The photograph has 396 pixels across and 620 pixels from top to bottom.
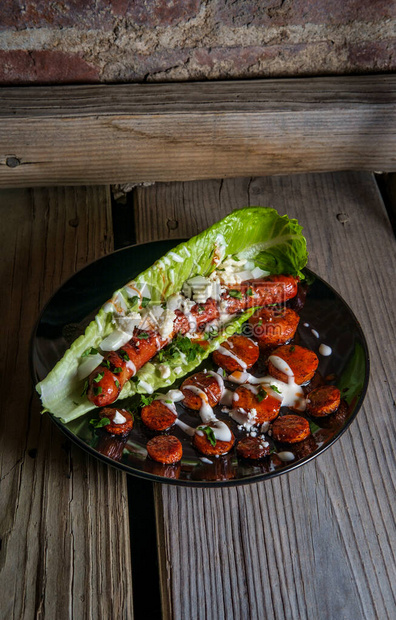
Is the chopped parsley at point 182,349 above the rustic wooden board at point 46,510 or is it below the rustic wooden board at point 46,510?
above

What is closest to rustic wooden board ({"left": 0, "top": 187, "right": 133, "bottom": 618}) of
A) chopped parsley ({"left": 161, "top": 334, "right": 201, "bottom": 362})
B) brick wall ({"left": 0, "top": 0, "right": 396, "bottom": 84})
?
chopped parsley ({"left": 161, "top": 334, "right": 201, "bottom": 362})

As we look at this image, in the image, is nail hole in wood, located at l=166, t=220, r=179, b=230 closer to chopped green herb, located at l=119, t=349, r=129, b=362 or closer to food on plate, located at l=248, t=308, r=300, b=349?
food on plate, located at l=248, t=308, r=300, b=349

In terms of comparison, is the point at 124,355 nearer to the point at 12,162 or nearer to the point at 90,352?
the point at 90,352

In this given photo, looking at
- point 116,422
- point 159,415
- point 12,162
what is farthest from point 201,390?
point 12,162

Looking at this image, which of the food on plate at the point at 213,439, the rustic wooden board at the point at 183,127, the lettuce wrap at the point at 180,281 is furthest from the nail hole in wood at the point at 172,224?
the food on plate at the point at 213,439

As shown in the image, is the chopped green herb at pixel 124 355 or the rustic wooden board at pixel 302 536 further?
the chopped green herb at pixel 124 355

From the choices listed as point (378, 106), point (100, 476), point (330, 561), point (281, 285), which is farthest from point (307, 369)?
point (378, 106)

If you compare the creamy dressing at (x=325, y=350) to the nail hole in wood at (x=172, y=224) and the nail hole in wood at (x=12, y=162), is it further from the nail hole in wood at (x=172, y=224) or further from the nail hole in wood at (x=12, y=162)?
the nail hole in wood at (x=12, y=162)
